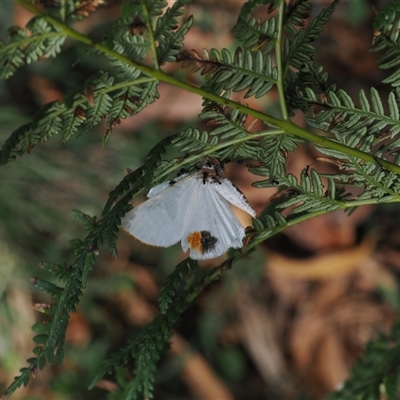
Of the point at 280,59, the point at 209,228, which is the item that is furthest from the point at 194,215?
the point at 280,59

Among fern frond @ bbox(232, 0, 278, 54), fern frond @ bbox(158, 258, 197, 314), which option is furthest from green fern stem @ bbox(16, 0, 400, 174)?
fern frond @ bbox(158, 258, 197, 314)

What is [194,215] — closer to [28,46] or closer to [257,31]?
[257,31]

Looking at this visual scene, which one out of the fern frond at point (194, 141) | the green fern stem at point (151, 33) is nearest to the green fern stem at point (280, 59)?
the fern frond at point (194, 141)

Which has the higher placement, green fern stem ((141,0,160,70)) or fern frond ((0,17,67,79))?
fern frond ((0,17,67,79))

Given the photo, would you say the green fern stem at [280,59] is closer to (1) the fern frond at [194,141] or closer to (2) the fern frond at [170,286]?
(1) the fern frond at [194,141]

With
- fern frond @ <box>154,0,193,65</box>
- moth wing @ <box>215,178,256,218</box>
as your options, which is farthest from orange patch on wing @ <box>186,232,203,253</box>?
fern frond @ <box>154,0,193,65</box>

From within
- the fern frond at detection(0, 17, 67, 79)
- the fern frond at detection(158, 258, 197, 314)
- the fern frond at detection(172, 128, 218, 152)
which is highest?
the fern frond at detection(0, 17, 67, 79)

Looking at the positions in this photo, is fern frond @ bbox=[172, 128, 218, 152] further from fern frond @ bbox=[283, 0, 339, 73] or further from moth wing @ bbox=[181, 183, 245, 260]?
fern frond @ bbox=[283, 0, 339, 73]

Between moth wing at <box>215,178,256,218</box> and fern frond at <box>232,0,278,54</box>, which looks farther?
moth wing at <box>215,178,256,218</box>
